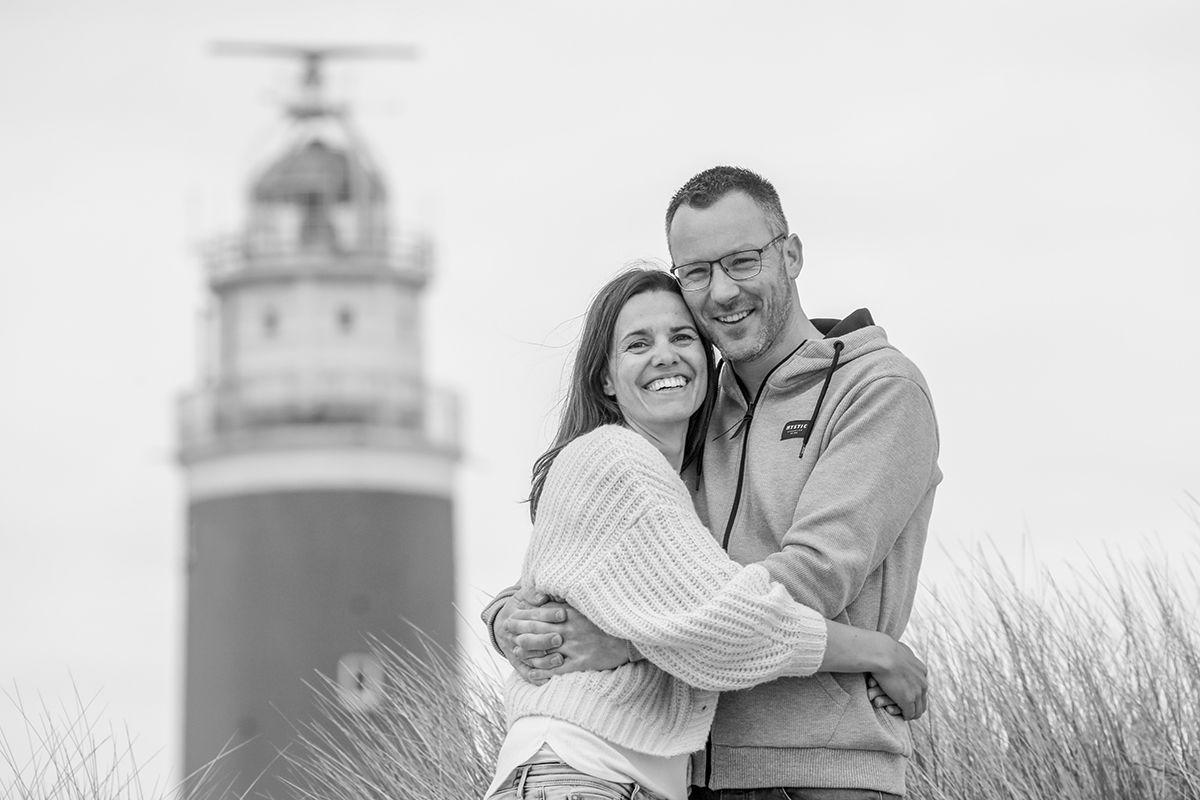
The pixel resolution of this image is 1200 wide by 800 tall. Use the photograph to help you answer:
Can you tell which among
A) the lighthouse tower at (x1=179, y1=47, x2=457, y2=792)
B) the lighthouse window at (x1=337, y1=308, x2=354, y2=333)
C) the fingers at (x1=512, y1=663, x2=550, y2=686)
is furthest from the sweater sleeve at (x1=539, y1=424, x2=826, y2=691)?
the lighthouse window at (x1=337, y1=308, x2=354, y2=333)

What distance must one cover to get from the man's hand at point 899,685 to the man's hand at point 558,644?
0.38m

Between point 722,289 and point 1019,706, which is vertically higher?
point 722,289

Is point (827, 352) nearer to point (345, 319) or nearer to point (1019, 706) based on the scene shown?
point (1019, 706)

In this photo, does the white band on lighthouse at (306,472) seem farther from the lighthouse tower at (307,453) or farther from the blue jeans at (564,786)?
the blue jeans at (564,786)

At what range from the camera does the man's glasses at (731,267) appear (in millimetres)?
3248

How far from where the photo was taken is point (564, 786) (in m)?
2.95

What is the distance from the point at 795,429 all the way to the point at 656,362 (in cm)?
25

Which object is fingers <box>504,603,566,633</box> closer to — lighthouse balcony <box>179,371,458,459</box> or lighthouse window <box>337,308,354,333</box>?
lighthouse balcony <box>179,371,458,459</box>

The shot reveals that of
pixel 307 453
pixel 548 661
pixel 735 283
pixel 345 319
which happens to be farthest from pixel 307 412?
pixel 548 661

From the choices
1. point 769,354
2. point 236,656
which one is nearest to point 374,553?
point 236,656

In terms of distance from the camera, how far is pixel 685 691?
307 cm

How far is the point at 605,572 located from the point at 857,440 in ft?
1.43

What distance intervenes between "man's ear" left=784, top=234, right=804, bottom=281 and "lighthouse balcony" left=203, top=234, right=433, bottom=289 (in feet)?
49.1

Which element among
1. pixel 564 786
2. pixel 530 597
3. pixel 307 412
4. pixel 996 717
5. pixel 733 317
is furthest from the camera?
pixel 307 412
